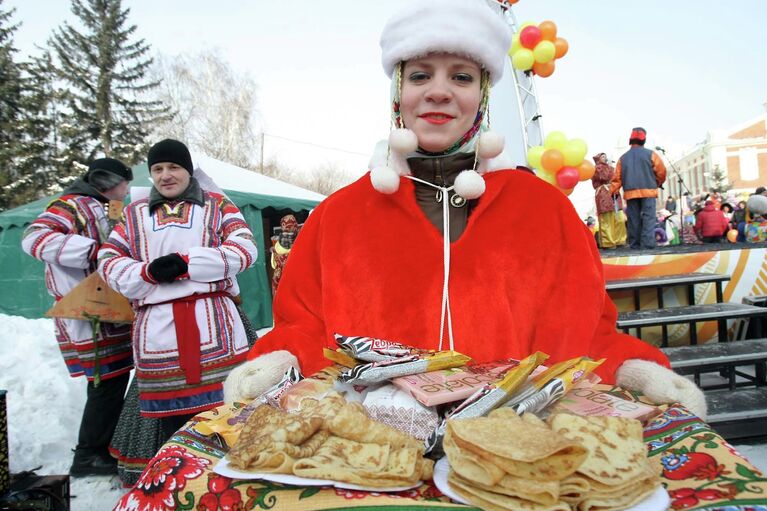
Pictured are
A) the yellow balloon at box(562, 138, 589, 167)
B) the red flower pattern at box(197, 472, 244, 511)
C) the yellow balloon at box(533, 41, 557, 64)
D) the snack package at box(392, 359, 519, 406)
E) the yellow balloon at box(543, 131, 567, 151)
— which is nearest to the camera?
the red flower pattern at box(197, 472, 244, 511)

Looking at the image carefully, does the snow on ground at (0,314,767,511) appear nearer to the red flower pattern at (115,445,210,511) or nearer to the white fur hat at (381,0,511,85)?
the red flower pattern at (115,445,210,511)

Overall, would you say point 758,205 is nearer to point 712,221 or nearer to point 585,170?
point 712,221

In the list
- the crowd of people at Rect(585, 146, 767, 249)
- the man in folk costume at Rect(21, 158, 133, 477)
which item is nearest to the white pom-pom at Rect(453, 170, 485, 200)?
the man in folk costume at Rect(21, 158, 133, 477)

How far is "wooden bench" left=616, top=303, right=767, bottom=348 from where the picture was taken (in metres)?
A: 4.01

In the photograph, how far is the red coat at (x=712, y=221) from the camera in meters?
10.4

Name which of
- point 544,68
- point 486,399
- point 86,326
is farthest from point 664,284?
point 544,68

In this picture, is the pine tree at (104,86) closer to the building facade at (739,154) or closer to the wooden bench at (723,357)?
the wooden bench at (723,357)

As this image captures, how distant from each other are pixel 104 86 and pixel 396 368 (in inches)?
960

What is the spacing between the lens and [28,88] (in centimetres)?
1598

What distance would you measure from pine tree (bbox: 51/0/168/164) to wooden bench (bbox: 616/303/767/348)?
2004 centimetres

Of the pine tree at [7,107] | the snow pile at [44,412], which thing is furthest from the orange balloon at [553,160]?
the pine tree at [7,107]

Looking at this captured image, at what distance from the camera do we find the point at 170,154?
2545mm

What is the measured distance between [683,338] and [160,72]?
27.0 meters

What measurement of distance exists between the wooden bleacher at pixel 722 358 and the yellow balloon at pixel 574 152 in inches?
129
